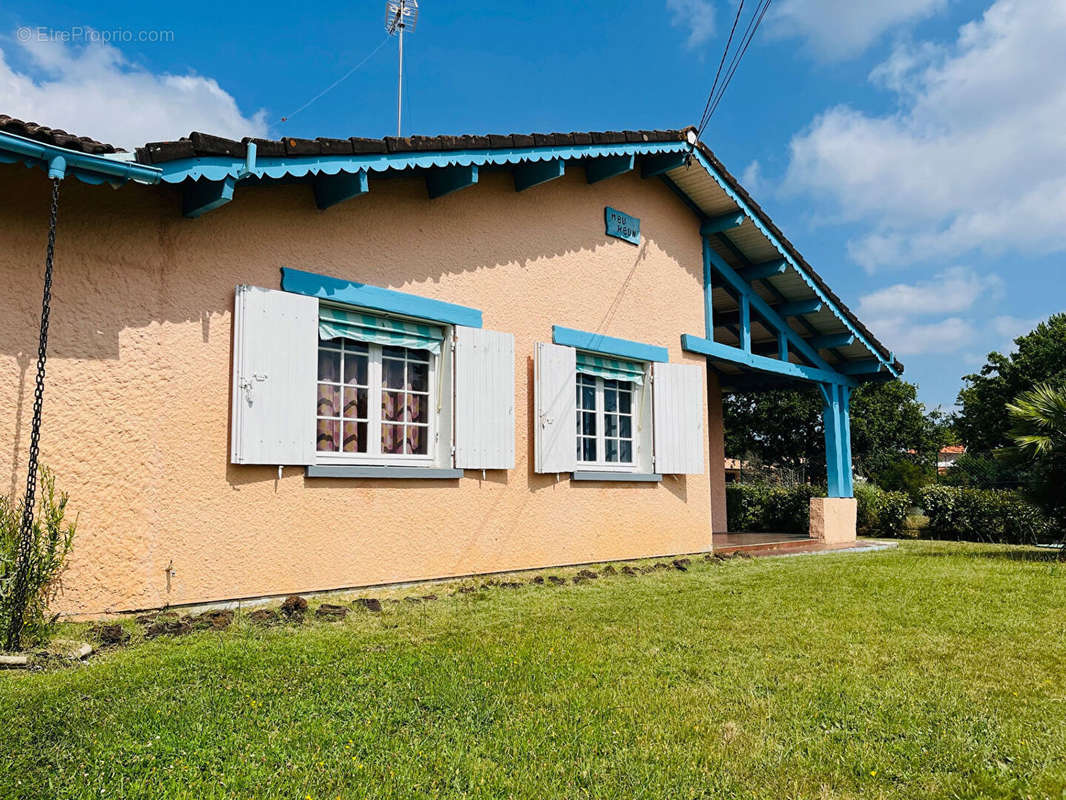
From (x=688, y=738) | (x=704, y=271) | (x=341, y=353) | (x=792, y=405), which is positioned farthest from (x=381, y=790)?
(x=792, y=405)

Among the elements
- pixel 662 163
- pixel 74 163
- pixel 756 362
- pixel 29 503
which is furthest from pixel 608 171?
pixel 29 503

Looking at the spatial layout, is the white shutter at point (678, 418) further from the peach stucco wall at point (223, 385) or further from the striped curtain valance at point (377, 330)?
the striped curtain valance at point (377, 330)

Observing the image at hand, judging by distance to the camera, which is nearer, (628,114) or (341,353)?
(341,353)

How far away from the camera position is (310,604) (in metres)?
5.80

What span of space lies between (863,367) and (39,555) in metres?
12.5

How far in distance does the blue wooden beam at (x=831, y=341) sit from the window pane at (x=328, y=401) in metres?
9.15

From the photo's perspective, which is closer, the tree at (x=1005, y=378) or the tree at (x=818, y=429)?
the tree at (x=1005, y=378)

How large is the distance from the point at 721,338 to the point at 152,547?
36.0 ft

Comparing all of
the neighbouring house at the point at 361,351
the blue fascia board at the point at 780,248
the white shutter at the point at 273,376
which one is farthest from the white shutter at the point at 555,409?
the blue fascia board at the point at 780,248

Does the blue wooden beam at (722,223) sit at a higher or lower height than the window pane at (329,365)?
higher

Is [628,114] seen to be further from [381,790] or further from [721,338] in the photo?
[381,790]

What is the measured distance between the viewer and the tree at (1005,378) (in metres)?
32.4

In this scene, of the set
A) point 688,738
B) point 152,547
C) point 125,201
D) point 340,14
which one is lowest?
point 688,738

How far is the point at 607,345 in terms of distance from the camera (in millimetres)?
8930
